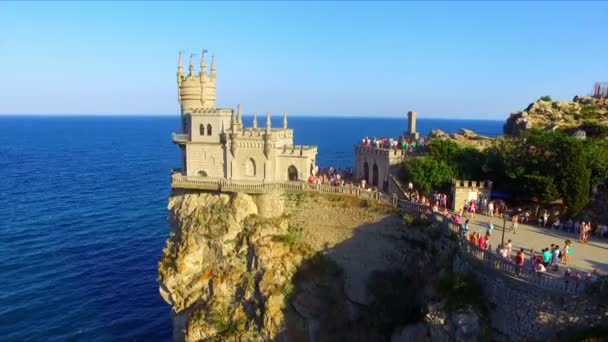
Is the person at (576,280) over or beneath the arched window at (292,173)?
beneath

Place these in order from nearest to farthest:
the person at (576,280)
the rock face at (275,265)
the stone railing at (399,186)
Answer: the person at (576,280) < the rock face at (275,265) < the stone railing at (399,186)

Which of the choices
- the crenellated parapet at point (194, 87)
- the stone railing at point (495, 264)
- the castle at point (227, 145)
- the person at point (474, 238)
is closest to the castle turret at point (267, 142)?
the castle at point (227, 145)

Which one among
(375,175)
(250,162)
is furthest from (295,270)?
(375,175)

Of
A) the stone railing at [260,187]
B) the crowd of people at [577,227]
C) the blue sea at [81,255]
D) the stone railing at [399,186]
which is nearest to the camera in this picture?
the crowd of people at [577,227]

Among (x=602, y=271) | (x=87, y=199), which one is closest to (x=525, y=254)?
(x=602, y=271)

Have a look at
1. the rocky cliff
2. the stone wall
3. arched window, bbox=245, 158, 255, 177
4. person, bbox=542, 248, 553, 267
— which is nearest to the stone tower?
the rocky cliff

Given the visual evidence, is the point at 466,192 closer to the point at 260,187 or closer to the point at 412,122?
the point at 412,122

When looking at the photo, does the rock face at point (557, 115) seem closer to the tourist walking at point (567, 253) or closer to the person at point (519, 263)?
the tourist walking at point (567, 253)
